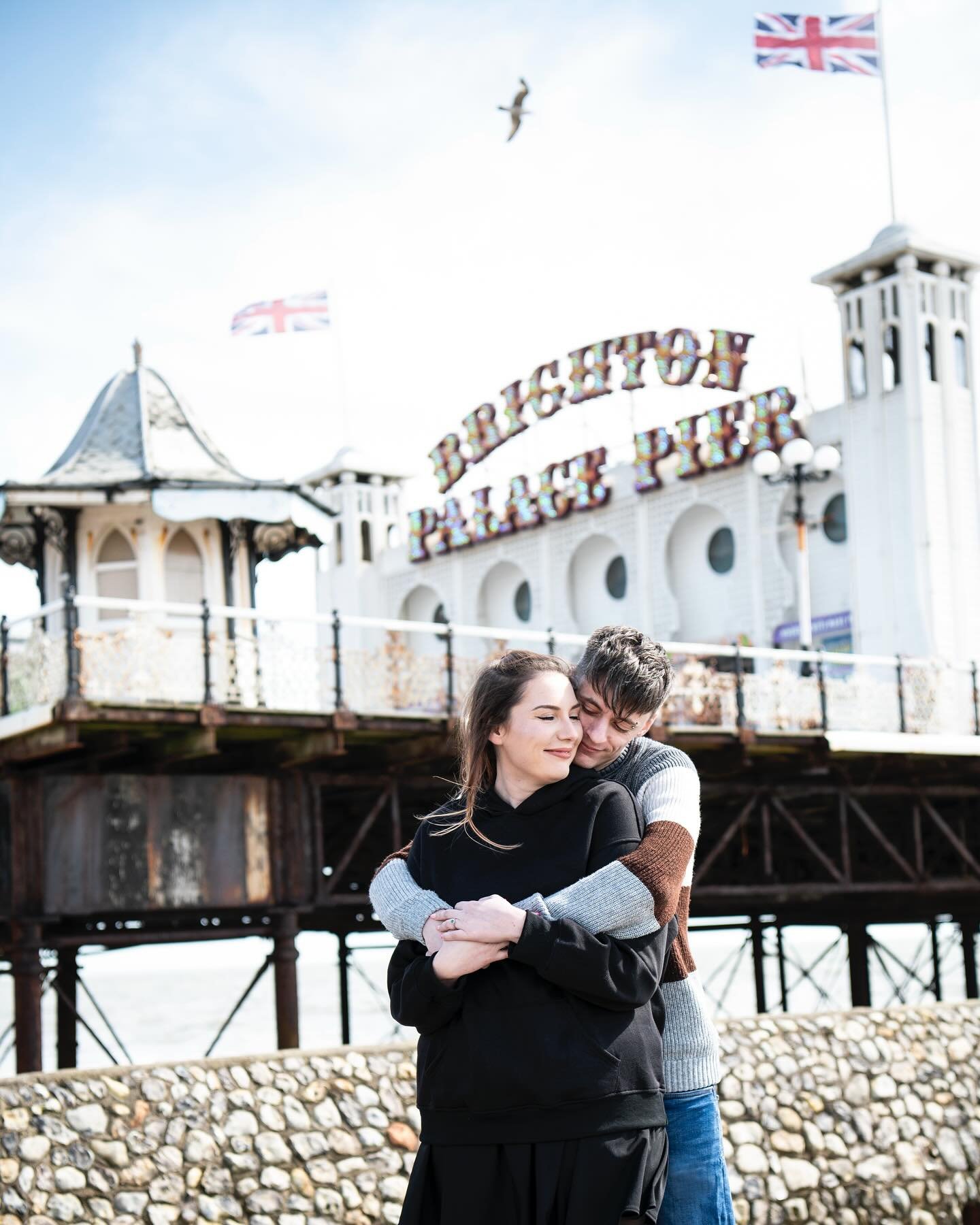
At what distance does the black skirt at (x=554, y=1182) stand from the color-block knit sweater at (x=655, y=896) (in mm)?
356

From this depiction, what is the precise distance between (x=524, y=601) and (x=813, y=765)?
19.5 meters

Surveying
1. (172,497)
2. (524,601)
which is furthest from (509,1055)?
(524,601)

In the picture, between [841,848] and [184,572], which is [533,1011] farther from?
[841,848]

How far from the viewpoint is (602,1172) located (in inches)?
161

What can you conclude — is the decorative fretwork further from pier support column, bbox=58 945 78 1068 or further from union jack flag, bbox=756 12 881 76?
union jack flag, bbox=756 12 881 76

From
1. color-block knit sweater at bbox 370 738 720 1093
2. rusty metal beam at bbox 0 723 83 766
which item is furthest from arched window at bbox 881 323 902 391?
color-block knit sweater at bbox 370 738 720 1093

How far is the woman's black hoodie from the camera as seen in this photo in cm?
409

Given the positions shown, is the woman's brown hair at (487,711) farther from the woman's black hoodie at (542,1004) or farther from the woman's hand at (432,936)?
the woman's hand at (432,936)

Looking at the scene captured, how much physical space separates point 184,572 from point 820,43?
53.9 feet

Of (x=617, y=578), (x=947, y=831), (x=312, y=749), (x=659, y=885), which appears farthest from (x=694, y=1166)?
(x=617, y=578)

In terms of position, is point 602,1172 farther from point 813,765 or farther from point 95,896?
point 813,765

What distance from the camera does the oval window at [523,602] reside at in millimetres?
41750

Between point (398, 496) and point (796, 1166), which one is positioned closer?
point (796, 1166)

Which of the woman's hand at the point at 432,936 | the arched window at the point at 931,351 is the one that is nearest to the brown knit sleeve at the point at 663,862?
the woman's hand at the point at 432,936
